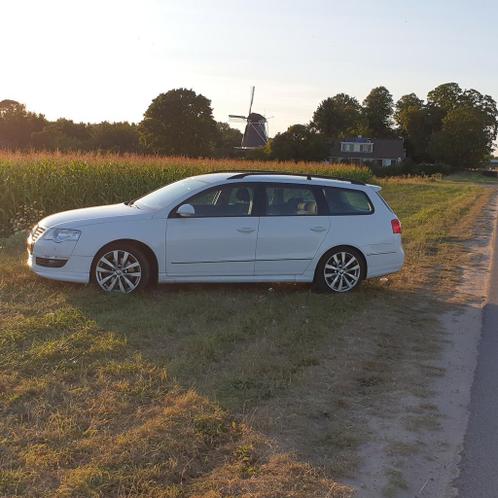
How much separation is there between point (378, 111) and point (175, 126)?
5655 cm

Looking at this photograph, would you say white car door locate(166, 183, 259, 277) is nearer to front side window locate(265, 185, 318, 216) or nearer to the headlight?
front side window locate(265, 185, 318, 216)

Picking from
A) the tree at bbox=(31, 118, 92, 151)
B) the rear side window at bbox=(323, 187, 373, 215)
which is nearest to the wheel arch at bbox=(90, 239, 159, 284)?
the rear side window at bbox=(323, 187, 373, 215)

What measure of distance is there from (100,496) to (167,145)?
7032 centimetres

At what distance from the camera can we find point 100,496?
317 cm

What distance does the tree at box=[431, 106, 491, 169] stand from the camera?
87.2m

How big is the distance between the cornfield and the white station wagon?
6.04m

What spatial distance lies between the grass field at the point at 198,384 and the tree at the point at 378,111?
111442 millimetres

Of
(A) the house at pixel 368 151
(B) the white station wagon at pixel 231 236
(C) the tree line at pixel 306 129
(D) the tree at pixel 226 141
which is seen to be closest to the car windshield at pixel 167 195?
(B) the white station wagon at pixel 231 236

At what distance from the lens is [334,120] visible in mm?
111812

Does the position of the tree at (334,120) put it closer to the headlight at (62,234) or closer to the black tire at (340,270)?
the black tire at (340,270)

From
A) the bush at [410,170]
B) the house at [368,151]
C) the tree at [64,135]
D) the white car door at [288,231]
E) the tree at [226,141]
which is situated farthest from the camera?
the house at [368,151]

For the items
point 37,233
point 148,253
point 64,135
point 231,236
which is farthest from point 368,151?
point 37,233

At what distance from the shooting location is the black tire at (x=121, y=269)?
287 inches

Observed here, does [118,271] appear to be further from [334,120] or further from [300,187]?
[334,120]
